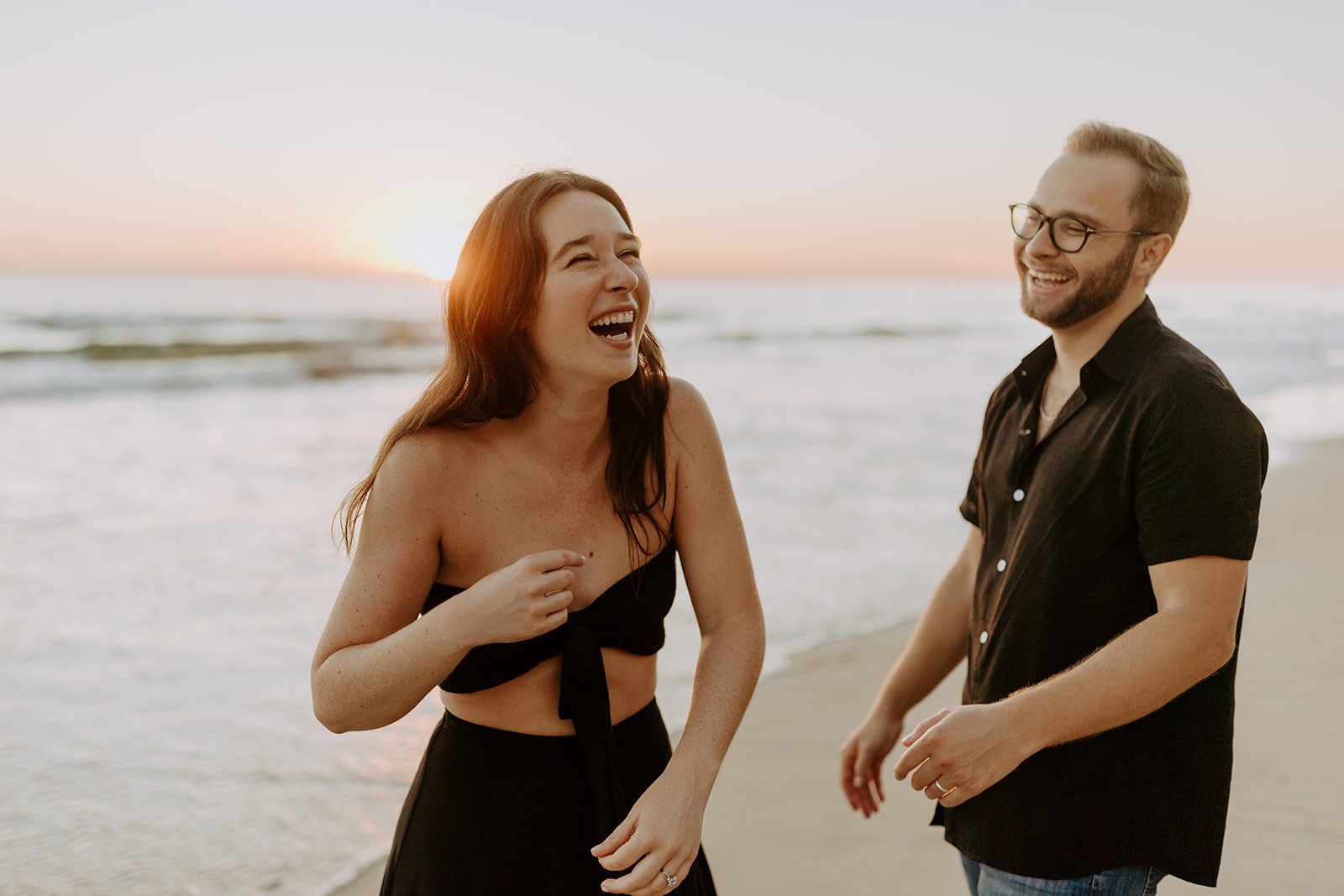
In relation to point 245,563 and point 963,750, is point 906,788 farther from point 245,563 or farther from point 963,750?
point 245,563

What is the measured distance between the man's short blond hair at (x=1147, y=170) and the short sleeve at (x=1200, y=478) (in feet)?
1.55

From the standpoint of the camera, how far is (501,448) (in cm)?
214

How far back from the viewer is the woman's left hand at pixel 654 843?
1812 mm

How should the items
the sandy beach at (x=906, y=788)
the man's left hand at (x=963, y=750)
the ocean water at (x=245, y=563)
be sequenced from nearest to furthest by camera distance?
the man's left hand at (x=963, y=750) → the sandy beach at (x=906, y=788) → the ocean water at (x=245, y=563)

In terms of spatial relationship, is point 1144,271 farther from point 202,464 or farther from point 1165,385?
point 202,464

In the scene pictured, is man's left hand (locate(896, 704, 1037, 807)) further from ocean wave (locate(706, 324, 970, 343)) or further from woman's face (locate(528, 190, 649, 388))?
ocean wave (locate(706, 324, 970, 343))

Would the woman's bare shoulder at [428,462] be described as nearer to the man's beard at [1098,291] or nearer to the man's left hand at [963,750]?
the man's left hand at [963,750]

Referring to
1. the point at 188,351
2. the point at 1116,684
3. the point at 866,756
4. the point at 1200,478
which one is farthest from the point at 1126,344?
the point at 188,351

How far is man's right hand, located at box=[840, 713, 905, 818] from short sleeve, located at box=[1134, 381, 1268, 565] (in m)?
0.97

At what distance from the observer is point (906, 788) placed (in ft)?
15.1

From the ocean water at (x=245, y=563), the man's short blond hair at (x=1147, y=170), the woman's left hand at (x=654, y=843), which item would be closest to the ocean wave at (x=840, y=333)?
the ocean water at (x=245, y=563)

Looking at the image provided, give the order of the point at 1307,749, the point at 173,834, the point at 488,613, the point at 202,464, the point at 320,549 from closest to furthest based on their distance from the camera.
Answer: the point at 488,613 < the point at 173,834 < the point at 1307,749 < the point at 320,549 < the point at 202,464

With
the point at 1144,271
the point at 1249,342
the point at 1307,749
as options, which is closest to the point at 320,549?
the point at 1307,749

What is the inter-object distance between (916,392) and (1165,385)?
54.4 feet
